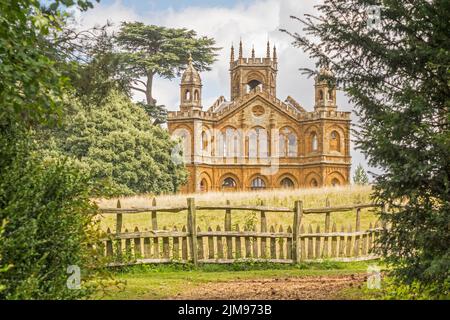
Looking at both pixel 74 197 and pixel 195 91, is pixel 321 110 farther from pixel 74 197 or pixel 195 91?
pixel 74 197

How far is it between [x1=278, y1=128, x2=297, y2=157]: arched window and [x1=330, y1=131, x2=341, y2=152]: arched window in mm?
3550

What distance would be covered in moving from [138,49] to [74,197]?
40.2m

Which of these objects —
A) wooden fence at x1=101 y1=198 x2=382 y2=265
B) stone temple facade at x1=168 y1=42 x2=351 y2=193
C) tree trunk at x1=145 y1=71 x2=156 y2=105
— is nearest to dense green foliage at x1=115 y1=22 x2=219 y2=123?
tree trunk at x1=145 y1=71 x2=156 y2=105

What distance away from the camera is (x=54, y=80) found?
8367 mm

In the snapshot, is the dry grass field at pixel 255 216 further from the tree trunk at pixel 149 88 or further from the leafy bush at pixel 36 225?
the tree trunk at pixel 149 88

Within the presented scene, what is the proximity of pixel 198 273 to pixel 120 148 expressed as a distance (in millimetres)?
23876

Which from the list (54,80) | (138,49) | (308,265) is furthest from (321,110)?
(54,80)

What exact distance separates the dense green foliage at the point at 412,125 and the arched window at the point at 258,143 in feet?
164

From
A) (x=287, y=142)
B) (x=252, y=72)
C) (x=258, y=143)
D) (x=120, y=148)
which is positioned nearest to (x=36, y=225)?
(x=120, y=148)

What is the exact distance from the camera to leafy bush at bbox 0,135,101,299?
631 cm

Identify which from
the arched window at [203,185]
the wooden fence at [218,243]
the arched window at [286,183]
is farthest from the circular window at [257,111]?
the wooden fence at [218,243]

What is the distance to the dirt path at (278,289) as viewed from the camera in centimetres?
1008

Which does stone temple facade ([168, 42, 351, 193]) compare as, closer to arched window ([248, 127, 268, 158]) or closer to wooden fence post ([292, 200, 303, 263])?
arched window ([248, 127, 268, 158])
